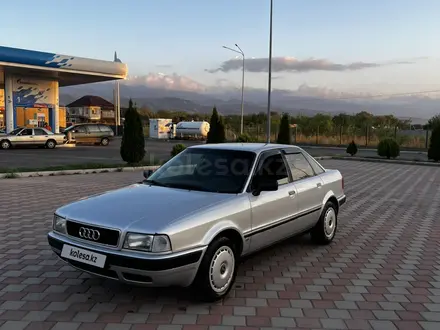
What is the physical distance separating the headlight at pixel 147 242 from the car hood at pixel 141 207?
0.24ft

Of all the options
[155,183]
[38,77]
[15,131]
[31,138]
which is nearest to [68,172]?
[155,183]

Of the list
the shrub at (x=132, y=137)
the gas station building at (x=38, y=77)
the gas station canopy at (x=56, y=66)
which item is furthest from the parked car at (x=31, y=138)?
the shrub at (x=132, y=137)

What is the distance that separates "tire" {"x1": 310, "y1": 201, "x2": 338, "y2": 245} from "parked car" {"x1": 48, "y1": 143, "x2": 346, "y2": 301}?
0.28m

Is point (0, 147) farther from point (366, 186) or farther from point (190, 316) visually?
point (190, 316)

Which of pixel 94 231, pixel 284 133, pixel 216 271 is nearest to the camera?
pixel 94 231

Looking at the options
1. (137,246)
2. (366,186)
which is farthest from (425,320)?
(366,186)

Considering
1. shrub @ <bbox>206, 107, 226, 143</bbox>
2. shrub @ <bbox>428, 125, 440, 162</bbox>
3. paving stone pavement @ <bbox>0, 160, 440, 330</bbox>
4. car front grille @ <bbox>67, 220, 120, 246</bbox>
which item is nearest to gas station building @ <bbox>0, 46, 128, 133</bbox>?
shrub @ <bbox>206, 107, 226, 143</bbox>

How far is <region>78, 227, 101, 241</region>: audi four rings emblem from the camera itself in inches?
143

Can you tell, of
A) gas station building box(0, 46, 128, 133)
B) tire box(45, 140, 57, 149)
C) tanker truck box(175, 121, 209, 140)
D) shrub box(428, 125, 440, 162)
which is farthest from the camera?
tanker truck box(175, 121, 209, 140)

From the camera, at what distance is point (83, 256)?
3680 mm

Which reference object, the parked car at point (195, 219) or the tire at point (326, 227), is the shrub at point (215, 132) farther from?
the parked car at point (195, 219)

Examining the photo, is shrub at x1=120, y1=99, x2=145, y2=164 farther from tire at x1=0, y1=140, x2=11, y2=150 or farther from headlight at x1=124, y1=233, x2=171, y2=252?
headlight at x1=124, y1=233, x2=171, y2=252

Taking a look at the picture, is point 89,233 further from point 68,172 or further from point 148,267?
point 68,172

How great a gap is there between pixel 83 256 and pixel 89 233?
218mm
